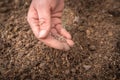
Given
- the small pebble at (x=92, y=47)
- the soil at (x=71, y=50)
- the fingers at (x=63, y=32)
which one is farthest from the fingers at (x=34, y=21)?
the small pebble at (x=92, y=47)

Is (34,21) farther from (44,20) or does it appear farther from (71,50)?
(71,50)

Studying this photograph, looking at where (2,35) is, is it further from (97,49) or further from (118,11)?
(118,11)

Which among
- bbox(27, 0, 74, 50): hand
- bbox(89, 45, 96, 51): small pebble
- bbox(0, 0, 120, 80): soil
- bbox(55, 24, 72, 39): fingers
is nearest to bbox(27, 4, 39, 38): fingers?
bbox(27, 0, 74, 50): hand

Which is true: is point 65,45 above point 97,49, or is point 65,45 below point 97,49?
above

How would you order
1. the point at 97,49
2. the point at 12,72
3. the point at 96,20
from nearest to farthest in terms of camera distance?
the point at 12,72 → the point at 97,49 → the point at 96,20

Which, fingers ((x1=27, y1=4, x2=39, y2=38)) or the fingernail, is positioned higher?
fingers ((x1=27, y1=4, x2=39, y2=38))

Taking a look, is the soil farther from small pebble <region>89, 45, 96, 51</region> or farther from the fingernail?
the fingernail

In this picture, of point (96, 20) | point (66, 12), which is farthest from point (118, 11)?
point (66, 12)
